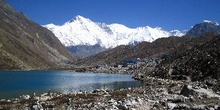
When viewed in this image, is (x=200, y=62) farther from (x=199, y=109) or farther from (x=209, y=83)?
(x=199, y=109)

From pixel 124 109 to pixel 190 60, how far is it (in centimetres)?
7112

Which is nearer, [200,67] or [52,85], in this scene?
[200,67]

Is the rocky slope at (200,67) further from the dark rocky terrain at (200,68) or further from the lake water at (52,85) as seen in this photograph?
the lake water at (52,85)

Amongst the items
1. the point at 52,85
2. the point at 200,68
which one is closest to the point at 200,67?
the point at 200,68

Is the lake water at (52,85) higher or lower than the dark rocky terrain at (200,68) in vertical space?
lower

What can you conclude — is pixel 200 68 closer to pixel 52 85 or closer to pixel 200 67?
pixel 200 67

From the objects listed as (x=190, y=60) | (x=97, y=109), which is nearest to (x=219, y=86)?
(x=97, y=109)

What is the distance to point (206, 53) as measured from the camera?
3679 inches

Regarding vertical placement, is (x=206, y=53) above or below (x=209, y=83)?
above

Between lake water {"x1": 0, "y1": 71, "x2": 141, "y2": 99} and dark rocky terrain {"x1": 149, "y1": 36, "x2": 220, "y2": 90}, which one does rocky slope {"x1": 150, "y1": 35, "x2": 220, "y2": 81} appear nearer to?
dark rocky terrain {"x1": 149, "y1": 36, "x2": 220, "y2": 90}

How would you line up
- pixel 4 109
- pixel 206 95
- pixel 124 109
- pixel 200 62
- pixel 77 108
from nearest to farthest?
pixel 124 109
pixel 77 108
pixel 4 109
pixel 206 95
pixel 200 62

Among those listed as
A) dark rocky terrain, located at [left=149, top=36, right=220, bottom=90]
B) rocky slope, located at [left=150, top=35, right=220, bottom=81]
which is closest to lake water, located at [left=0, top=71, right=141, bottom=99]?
dark rocky terrain, located at [left=149, top=36, right=220, bottom=90]

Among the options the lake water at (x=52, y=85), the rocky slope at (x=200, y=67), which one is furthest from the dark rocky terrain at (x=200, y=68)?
the lake water at (x=52, y=85)

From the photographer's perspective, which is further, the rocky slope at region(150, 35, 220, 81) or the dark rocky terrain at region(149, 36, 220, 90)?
the rocky slope at region(150, 35, 220, 81)
